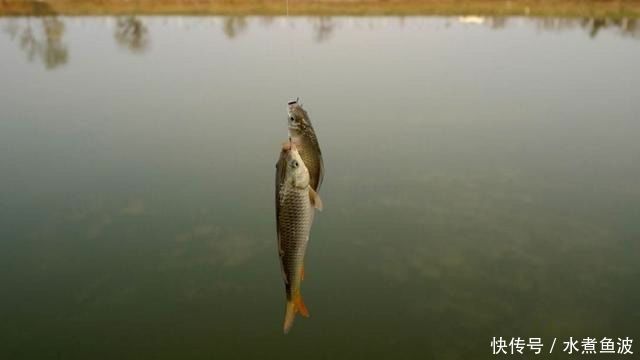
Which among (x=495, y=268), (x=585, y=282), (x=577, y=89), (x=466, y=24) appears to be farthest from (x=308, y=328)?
(x=466, y=24)

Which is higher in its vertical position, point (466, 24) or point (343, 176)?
point (466, 24)

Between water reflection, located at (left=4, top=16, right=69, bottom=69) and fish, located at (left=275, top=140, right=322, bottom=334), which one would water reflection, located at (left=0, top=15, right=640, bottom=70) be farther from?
fish, located at (left=275, top=140, right=322, bottom=334)

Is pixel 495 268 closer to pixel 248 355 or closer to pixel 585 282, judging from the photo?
pixel 585 282

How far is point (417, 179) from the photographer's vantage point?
6.34 meters

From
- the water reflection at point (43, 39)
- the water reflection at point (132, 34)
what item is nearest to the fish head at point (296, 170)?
the water reflection at point (43, 39)

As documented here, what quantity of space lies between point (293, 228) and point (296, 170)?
0.19 meters

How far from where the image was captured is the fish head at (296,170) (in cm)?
168

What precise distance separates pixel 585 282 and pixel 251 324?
98.5 inches

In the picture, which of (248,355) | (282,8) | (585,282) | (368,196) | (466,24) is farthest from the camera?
(282,8)

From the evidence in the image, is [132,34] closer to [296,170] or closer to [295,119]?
[295,119]

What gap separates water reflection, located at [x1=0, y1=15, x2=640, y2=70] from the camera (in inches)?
517

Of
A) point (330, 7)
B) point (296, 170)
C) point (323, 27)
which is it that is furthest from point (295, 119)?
point (330, 7)

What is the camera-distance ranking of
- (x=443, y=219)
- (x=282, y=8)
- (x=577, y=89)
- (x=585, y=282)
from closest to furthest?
(x=585, y=282)
(x=443, y=219)
(x=577, y=89)
(x=282, y=8)

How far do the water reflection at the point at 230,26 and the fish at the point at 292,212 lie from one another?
11.5 meters
